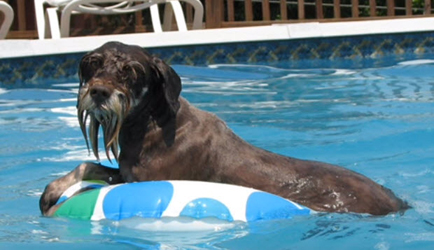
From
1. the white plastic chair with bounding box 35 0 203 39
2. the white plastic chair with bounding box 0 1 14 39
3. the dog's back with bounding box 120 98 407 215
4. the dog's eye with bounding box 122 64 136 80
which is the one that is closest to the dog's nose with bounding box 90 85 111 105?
the dog's eye with bounding box 122 64 136 80

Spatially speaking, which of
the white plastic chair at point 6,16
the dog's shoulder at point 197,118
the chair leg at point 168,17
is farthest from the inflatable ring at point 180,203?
the chair leg at point 168,17

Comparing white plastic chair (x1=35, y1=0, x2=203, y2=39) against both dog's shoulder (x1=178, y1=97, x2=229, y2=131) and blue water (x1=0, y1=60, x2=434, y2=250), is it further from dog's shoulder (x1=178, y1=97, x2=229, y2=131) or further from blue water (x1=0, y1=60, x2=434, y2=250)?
dog's shoulder (x1=178, y1=97, x2=229, y2=131)

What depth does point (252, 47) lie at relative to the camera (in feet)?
45.4

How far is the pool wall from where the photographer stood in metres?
12.6

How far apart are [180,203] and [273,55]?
881cm

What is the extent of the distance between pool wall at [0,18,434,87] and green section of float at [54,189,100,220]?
7066 millimetres

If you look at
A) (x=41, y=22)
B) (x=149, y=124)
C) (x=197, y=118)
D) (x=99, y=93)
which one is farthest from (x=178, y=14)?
(x=99, y=93)

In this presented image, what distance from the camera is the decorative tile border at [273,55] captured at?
1260 centimetres

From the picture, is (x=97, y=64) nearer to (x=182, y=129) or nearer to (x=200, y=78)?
(x=182, y=129)

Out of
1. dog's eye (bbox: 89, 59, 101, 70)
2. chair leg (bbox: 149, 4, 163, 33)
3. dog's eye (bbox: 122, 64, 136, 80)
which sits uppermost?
dog's eye (bbox: 89, 59, 101, 70)

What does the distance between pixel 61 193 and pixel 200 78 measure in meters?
7.17

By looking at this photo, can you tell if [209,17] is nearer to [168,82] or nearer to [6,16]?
[6,16]

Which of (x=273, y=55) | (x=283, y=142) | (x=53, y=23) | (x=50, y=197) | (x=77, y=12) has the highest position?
(x=77, y=12)

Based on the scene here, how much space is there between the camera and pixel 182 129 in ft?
18.9
